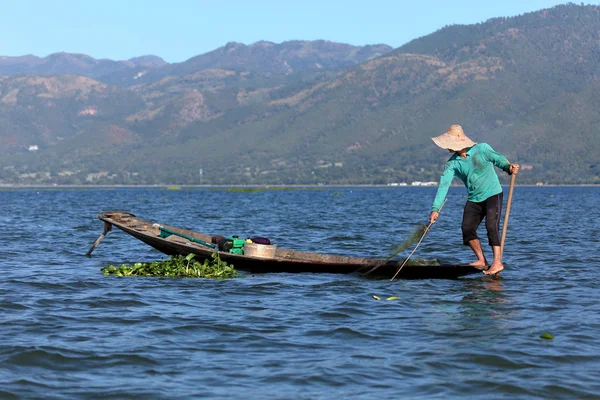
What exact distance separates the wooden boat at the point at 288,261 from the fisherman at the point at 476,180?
30.8 inches

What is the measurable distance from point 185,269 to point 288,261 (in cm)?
245

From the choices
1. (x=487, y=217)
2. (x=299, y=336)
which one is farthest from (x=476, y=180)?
(x=299, y=336)

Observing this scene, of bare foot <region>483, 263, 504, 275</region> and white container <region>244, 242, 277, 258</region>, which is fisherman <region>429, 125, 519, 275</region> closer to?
bare foot <region>483, 263, 504, 275</region>

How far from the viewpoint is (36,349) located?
1181cm

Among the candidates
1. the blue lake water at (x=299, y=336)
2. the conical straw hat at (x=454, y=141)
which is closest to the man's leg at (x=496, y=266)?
the blue lake water at (x=299, y=336)

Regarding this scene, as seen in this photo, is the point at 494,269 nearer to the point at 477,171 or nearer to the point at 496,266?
the point at 496,266

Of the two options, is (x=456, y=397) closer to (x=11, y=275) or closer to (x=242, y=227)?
(x=11, y=275)

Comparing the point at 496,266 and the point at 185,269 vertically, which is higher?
the point at 496,266

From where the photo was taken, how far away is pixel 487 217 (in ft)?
57.6

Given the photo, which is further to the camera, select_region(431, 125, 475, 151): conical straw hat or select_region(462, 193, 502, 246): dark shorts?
select_region(462, 193, 502, 246): dark shorts

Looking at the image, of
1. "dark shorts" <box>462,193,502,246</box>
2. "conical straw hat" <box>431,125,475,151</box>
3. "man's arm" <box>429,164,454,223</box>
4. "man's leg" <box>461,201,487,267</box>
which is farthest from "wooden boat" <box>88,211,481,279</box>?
"conical straw hat" <box>431,125,475,151</box>

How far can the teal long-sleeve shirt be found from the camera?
17.3m

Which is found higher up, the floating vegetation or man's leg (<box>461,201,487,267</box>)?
man's leg (<box>461,201,487,267</box>)

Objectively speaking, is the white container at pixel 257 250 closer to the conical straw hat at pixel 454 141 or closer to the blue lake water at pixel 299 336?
the blue lake water at pixel 299 336
